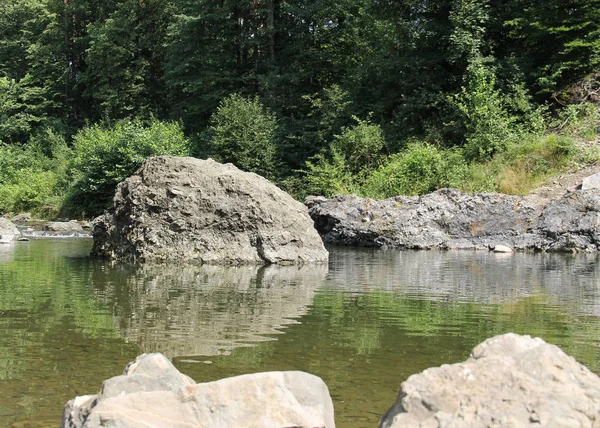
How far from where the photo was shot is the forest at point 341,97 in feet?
86.9

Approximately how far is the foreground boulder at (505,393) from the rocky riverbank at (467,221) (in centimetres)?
1540

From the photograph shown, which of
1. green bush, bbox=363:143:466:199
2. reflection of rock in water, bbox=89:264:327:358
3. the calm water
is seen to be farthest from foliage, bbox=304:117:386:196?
reflection of rock in water, bbox=89:264:327:358

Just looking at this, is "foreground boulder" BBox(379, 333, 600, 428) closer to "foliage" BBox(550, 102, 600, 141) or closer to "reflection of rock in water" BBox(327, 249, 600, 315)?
"reflection of rock in water" BBox(327, 249, 600, 315)

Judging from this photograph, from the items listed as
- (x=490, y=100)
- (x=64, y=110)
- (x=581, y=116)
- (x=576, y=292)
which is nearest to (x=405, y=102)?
(x=490, y=100)

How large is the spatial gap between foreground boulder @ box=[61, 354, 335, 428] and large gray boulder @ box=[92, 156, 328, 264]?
10.5 meters

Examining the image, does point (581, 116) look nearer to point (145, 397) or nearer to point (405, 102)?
point (405, 102)

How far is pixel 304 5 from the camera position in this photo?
37.2 m

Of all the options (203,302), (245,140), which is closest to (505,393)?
(203,302)

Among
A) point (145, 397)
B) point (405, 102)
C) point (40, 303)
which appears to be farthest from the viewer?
point (405, 102)

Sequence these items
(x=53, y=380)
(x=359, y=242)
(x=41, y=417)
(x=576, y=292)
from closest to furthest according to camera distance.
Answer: (x=41, y=417), (x=53, y=380), (x=576, y=292), (x=359, y=242)

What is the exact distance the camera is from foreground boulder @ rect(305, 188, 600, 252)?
1903cm

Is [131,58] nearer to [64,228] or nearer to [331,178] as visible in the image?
[331,178]

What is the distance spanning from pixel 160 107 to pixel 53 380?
44310mm

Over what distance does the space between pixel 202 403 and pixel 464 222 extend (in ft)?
58.6
